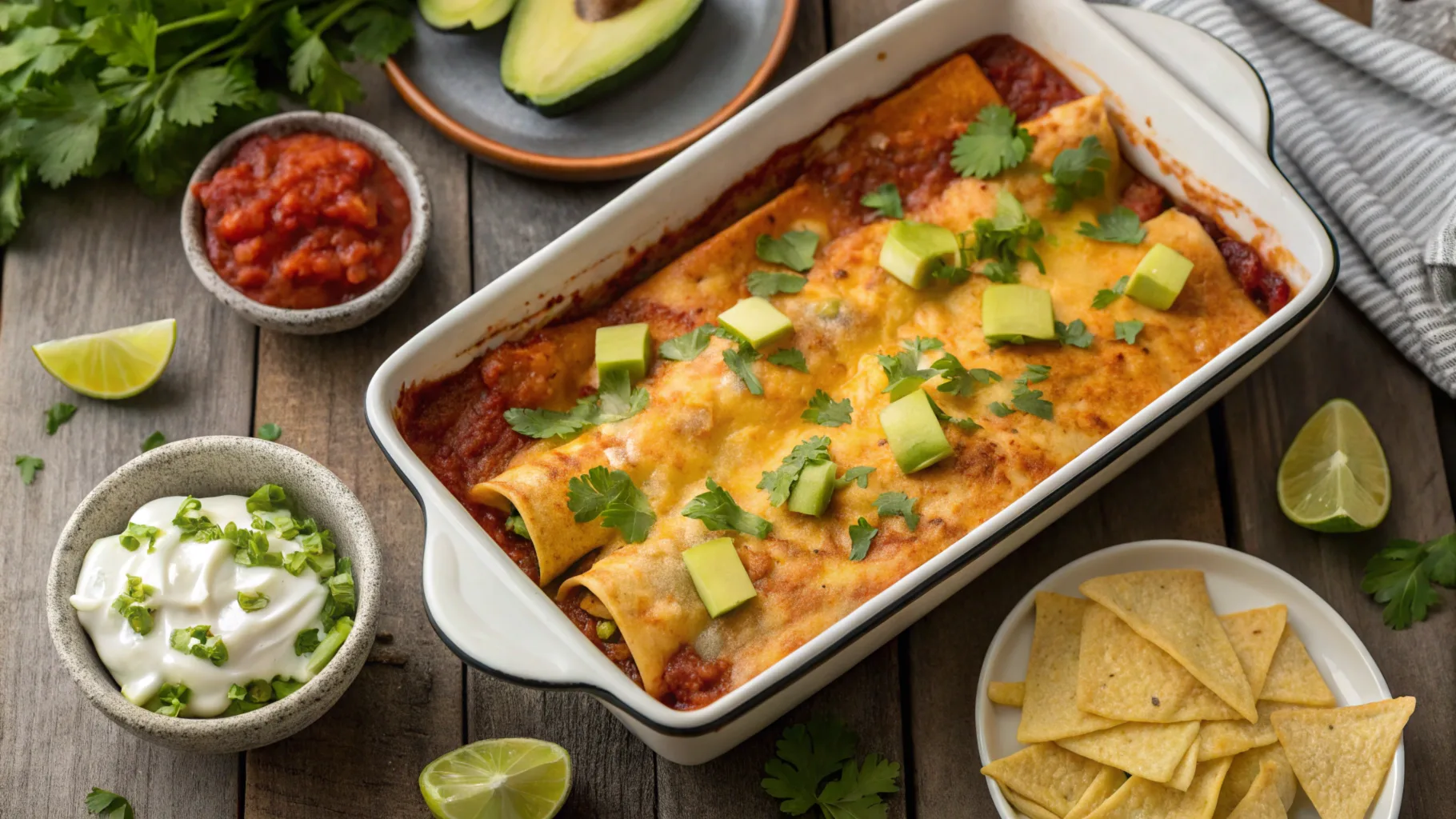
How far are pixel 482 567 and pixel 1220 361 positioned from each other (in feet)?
4.56

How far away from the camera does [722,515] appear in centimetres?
246

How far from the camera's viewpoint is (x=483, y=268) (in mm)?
3125

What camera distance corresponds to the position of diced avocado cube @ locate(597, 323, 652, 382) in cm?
260

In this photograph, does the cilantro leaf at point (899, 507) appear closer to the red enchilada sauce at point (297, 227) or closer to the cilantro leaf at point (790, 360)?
the cilantro leaf at point (790, 360)

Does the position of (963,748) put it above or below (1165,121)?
below

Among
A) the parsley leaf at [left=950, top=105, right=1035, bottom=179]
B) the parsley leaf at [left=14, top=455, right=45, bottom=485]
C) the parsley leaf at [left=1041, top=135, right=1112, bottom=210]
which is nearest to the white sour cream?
the parsley leaf at [left=14, top=455, right=45, bottom=485]

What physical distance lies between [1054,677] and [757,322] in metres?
0.91

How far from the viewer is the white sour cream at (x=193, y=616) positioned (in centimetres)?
242

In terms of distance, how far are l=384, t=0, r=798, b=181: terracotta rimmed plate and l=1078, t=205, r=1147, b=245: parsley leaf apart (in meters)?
0.87

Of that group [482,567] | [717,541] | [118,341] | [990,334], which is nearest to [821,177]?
[990,334]

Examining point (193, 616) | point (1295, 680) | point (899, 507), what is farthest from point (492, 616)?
point (1295, 680)

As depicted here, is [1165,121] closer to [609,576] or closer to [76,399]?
[609,576]

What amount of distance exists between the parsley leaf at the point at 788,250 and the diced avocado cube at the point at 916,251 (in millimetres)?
150

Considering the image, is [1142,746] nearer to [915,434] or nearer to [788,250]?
[915,434]
